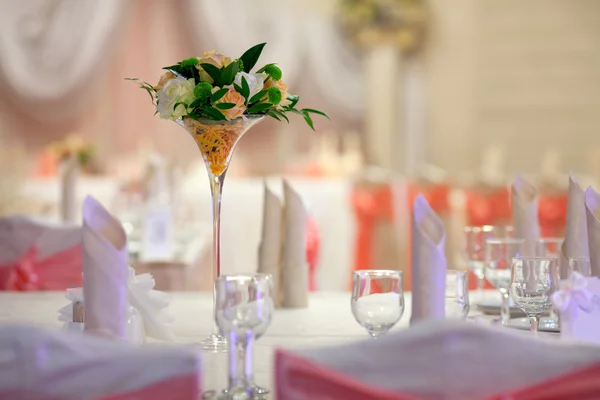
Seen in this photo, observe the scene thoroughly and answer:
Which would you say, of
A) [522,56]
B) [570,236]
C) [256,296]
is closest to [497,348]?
[256,296]

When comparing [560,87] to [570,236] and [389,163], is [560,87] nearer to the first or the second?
[389,163]

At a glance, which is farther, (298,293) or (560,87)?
(560,87)

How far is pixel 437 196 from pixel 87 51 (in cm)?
375

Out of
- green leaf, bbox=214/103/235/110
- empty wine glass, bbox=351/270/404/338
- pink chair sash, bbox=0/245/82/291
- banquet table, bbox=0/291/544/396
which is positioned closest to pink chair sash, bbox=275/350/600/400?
banquet table, bbox=0/291/544/396

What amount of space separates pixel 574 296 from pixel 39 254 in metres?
1.69

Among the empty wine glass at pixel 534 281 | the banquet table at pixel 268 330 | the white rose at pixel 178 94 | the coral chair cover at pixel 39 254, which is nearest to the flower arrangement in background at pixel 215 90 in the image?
the white rose at pixel 178 94

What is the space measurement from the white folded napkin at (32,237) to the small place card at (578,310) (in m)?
1.56

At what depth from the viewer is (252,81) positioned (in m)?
1.63

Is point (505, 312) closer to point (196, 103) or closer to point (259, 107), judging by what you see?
point (259, 107)

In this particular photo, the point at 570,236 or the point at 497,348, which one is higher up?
the point at 570,236

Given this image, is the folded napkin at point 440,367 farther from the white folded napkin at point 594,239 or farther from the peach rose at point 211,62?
the peach rose at point 211,62

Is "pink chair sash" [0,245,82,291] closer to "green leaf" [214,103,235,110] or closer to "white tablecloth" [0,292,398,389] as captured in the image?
"white tablecloth" [0,292,398,389]

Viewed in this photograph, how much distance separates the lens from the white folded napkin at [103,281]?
126 cm

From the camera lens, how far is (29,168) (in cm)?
725
